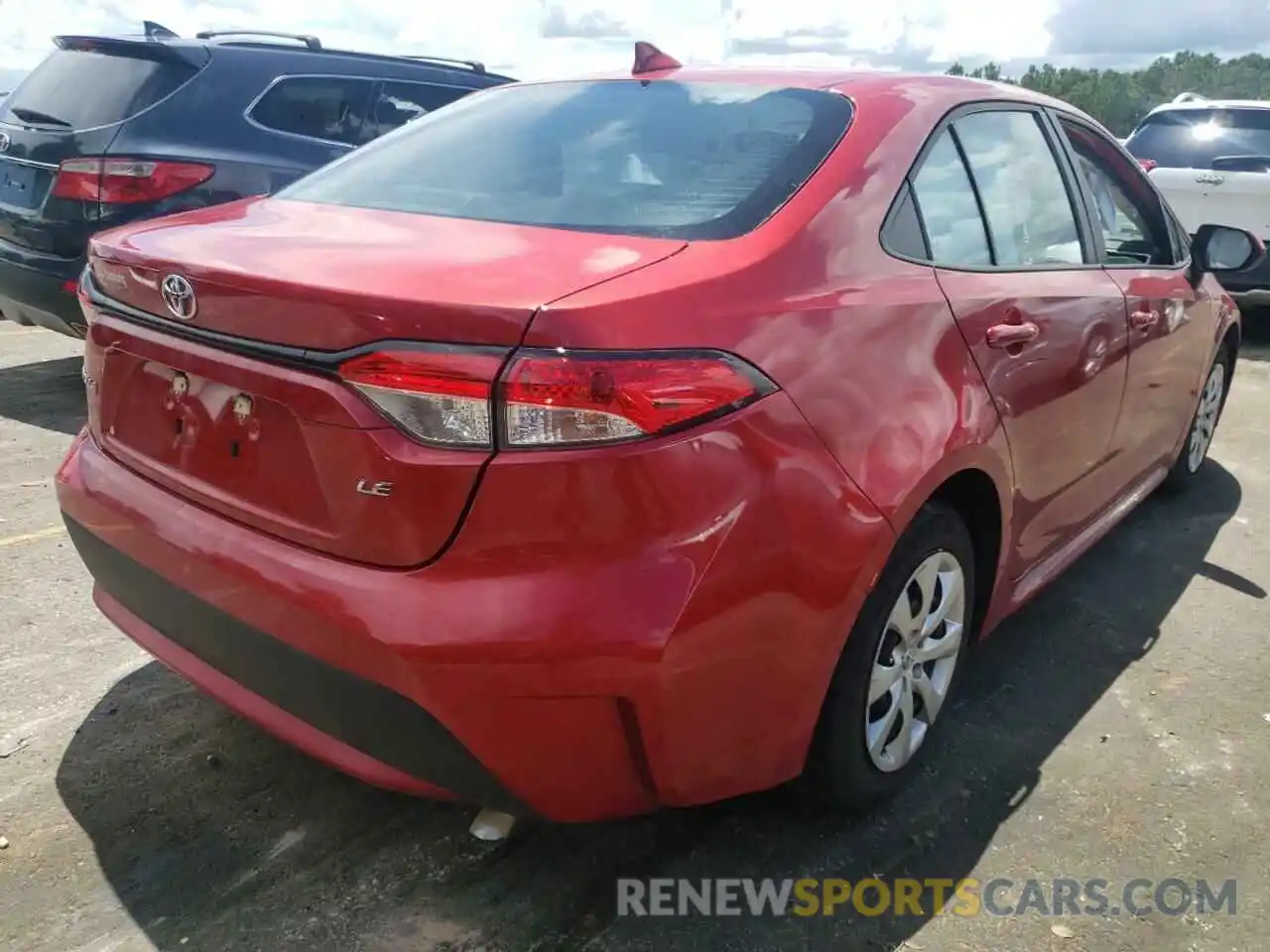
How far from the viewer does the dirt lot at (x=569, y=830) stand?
2.16m

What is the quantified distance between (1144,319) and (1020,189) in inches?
29.5

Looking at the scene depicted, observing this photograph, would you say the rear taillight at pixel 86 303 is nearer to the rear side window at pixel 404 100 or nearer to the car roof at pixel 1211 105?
the rear side window at pixel 404 100

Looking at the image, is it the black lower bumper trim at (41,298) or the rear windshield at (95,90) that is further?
the rear windshield at (95,90)

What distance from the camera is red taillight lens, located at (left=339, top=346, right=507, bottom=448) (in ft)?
5.70

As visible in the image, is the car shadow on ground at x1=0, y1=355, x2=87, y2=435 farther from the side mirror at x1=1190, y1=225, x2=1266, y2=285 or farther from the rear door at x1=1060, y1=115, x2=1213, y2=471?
the side mirror at x1=1190, y1=225, x2=1266, y2=285

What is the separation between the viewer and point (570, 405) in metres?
1.74

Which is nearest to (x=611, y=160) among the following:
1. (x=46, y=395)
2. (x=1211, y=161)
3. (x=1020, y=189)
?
(x=1020, y=189)

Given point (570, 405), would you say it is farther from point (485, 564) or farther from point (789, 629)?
point (789, 629)

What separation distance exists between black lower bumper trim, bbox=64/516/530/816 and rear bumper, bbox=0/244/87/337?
313 centimetres

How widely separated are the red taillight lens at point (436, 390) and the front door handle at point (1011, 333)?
4.19 feet

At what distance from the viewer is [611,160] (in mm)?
2490

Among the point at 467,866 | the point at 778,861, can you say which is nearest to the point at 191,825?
the point at 467,866

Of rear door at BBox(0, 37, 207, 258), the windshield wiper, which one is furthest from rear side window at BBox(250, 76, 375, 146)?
the windshield wiper

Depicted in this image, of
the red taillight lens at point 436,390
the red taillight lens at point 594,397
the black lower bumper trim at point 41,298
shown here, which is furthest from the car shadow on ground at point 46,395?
the red taillight lens at point 594,397
